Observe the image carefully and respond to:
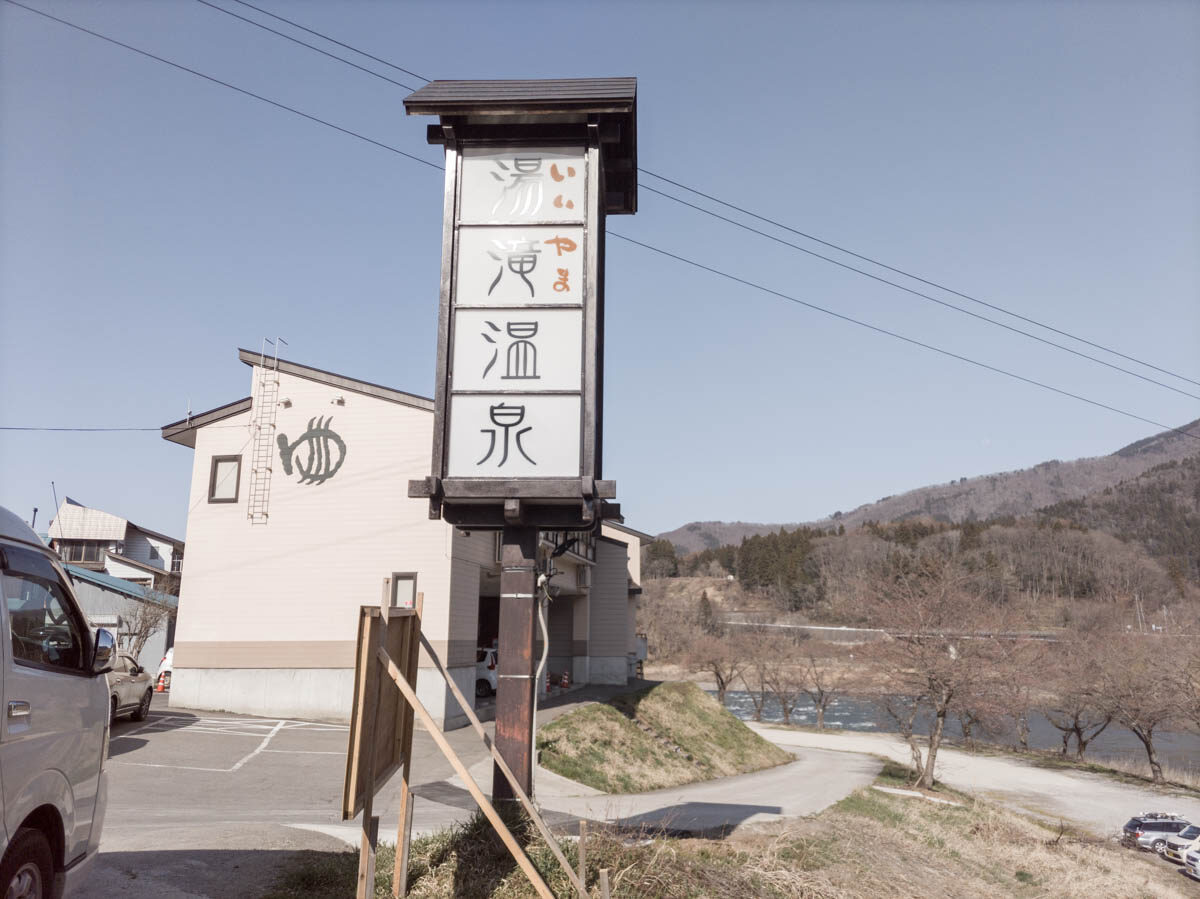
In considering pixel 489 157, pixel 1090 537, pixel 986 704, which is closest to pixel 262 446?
pixel 489 157

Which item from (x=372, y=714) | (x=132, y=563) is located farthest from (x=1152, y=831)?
(x=132, y=563)

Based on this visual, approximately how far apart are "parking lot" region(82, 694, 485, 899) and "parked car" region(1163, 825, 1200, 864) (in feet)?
59.4

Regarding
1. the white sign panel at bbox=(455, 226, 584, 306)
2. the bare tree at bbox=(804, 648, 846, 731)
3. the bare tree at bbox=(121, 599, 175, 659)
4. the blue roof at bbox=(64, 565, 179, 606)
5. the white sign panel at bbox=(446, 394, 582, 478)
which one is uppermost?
the white sign panel at bbox=(455, 226, 584, 306)

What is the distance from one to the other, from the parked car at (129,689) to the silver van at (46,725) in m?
13.3

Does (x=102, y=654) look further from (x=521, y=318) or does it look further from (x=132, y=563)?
Answer: (x=132, y=563)

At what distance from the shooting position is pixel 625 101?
8578 millimetres

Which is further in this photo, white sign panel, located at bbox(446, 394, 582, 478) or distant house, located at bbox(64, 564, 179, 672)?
distant house, located at bbox(64, 564, 179, 672)

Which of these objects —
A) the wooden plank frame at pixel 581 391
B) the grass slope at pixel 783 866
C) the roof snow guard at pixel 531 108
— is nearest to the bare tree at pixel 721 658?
the grass slope at pixel 783 866

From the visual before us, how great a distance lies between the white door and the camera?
455 cm

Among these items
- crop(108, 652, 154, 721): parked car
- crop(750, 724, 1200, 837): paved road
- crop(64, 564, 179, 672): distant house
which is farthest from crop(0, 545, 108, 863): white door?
crop(64, 564, 179, 672): distant house

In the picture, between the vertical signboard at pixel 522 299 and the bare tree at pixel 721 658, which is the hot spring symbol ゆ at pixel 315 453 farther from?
the bare tree at pixel 721 658

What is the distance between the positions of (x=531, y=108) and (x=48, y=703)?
668cm

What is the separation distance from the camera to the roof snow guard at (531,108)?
28.2 feet

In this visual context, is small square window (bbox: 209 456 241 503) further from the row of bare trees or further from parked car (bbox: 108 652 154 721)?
the row of bare trees
